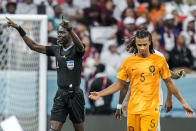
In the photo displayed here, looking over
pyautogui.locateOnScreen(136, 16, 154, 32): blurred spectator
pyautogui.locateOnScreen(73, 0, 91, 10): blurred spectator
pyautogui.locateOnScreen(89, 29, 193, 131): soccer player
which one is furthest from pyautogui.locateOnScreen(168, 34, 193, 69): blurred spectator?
pyautogui.locateOnScreen(89, 29, 193, 131): soccer player

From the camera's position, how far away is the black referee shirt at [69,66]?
26.6 feet

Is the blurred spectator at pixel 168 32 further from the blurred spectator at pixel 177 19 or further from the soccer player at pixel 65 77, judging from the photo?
the soccer player at pixel 65 77

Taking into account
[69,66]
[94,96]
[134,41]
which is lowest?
[94,96]

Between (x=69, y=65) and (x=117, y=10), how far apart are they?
5686 millimetres

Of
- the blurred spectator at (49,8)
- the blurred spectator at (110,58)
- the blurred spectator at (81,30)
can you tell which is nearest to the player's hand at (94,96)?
Answer: the blurred spectator at (110,58)

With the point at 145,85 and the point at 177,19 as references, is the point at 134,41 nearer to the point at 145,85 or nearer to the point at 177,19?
the point at 145,85

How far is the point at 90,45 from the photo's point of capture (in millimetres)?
12391

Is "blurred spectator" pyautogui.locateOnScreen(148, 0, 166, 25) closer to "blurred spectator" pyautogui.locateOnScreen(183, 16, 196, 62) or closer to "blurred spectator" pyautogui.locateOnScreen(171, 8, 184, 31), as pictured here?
"blurred spectator" pyautogui.locateOnScreen(171, 8, 184, 31)

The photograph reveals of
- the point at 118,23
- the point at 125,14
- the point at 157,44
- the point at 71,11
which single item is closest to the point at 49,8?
the point at 71,11

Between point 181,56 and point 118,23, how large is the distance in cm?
178

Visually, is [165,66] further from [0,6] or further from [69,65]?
[0,6]

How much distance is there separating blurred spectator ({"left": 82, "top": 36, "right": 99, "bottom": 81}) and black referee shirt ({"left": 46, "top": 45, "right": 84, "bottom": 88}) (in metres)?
2.83

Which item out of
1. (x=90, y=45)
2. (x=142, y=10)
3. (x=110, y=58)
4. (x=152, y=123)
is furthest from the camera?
(x=142, y=10)

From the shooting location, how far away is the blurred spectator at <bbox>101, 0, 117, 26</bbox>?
43.1 feet
